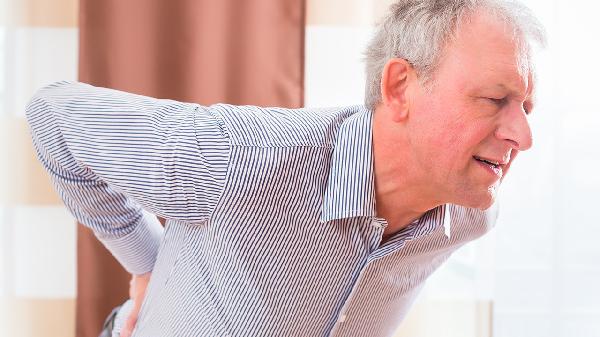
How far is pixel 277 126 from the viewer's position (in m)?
1.40

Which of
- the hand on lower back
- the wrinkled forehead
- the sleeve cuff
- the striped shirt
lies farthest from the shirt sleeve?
the wrinkled forehead

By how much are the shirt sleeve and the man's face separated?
0.36 meters

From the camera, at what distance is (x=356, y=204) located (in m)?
1.37

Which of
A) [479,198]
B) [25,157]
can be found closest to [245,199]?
→ [479,198]

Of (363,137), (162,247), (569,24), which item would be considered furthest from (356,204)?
(569,24)

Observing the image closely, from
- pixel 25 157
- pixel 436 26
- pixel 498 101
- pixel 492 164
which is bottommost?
pixel 25 157

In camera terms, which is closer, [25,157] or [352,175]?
[352,175]

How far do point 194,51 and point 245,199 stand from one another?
1.23m

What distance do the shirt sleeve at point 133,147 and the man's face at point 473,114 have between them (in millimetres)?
358

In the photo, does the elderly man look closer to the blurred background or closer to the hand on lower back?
the hand on lower back

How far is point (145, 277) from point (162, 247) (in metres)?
0.16

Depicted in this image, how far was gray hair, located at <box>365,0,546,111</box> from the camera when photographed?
4.31ft

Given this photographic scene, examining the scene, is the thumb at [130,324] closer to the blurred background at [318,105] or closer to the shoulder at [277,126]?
the shoulder at [277,126]

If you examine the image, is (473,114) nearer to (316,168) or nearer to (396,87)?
(396,87)
